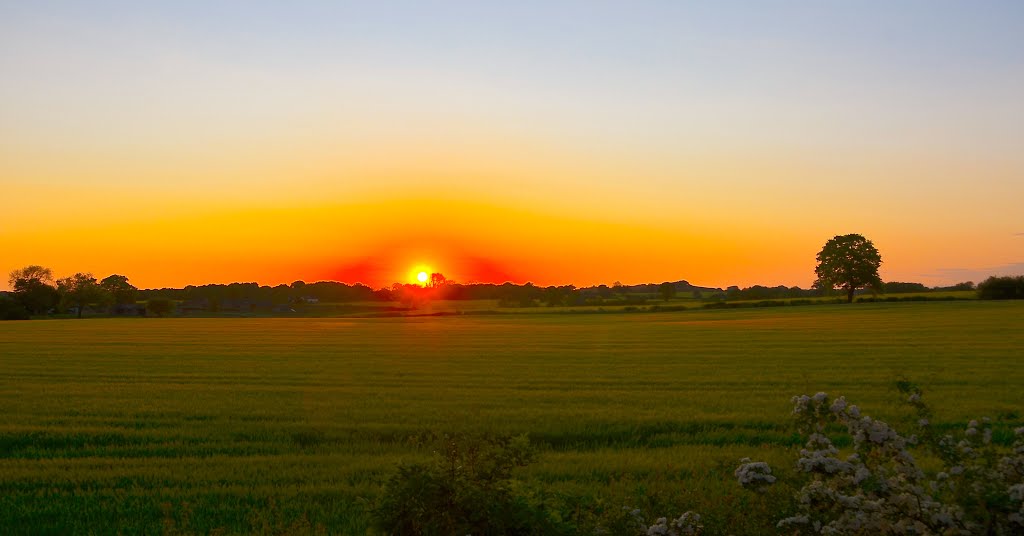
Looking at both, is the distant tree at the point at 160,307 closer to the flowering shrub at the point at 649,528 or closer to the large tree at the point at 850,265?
the large tree at the point at 850,265

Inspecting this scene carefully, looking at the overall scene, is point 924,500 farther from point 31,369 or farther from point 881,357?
point 31,369

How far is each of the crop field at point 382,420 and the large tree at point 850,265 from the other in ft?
241

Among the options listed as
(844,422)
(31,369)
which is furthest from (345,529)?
(31,369)

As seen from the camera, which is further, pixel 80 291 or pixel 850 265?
pixel 80 291

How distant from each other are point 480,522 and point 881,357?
26961mm

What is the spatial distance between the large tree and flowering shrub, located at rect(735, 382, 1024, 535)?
10623cm

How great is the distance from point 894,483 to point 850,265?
4240 inches

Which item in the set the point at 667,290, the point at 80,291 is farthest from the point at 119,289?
the point at 667,290

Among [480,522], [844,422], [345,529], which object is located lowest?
[345,529]

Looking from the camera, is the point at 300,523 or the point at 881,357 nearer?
the point at 300,523

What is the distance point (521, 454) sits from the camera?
689 cm

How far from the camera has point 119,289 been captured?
137 m

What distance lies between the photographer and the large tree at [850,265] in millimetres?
104312

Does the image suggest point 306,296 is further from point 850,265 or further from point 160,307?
point 850,265
